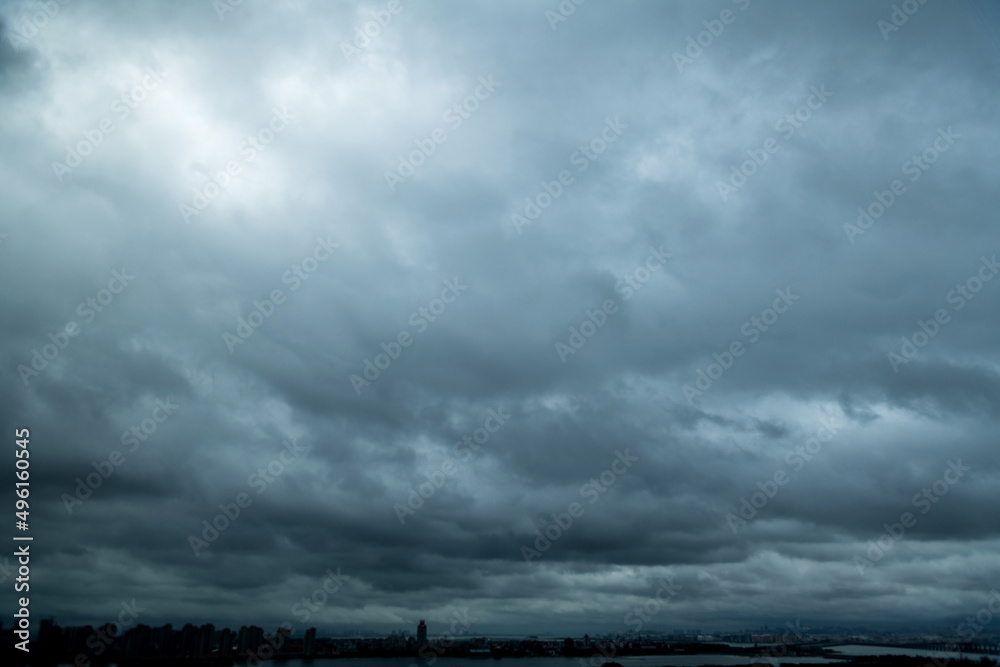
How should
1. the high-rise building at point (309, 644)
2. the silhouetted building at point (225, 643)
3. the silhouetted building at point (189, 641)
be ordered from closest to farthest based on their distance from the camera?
the silhouetted building at point (189, 641)
the silhouetted building at point (225, 643)
the high-rise building at point (309, 644)

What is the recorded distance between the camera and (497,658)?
195 meters

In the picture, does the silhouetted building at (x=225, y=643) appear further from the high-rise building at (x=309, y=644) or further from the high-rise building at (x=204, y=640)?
the high-rise building at (x=309, y=644)

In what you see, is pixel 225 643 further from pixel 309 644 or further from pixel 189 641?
pixel 309 644

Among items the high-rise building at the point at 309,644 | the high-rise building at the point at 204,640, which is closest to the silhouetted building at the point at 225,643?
the high-rise building at the point at 204,640

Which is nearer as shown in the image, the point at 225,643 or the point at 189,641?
the point at 189,641

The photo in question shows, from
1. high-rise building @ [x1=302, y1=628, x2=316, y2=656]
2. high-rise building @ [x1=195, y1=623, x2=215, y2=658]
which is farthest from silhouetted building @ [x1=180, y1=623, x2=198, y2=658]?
high-rise building @ [x1=302, y1=628, x2=316, y2=656]

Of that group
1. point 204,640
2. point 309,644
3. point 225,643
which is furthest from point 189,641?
point 309,644

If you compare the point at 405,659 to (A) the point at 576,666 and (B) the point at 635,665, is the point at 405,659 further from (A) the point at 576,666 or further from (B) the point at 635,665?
(B) the point at 635,665

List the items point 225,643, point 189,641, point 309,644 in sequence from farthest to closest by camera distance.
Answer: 1. point 309,644
2. point 225,643
3. point 189,641

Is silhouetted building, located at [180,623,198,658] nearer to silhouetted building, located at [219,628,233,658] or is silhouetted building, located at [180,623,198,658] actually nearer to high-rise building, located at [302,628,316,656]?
silhouetted building, located at [219,628,233,658]

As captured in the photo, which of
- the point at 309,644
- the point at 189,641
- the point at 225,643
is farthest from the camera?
the point at 309,644

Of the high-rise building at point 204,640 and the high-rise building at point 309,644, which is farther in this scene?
the high-rise building at point 309,644

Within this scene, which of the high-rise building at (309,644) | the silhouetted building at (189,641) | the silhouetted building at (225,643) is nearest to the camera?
the silhouetted building at (189,641)

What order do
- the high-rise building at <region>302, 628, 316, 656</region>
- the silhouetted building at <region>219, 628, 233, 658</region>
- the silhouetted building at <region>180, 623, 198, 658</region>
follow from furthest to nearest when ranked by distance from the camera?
the high-rise building at <region>302, 628, 316, 656</region> < the silhouetted building at <region>219, 628, 233, 658</region> < the silhouetted building at <region>180, 623, 198, 658</region>
